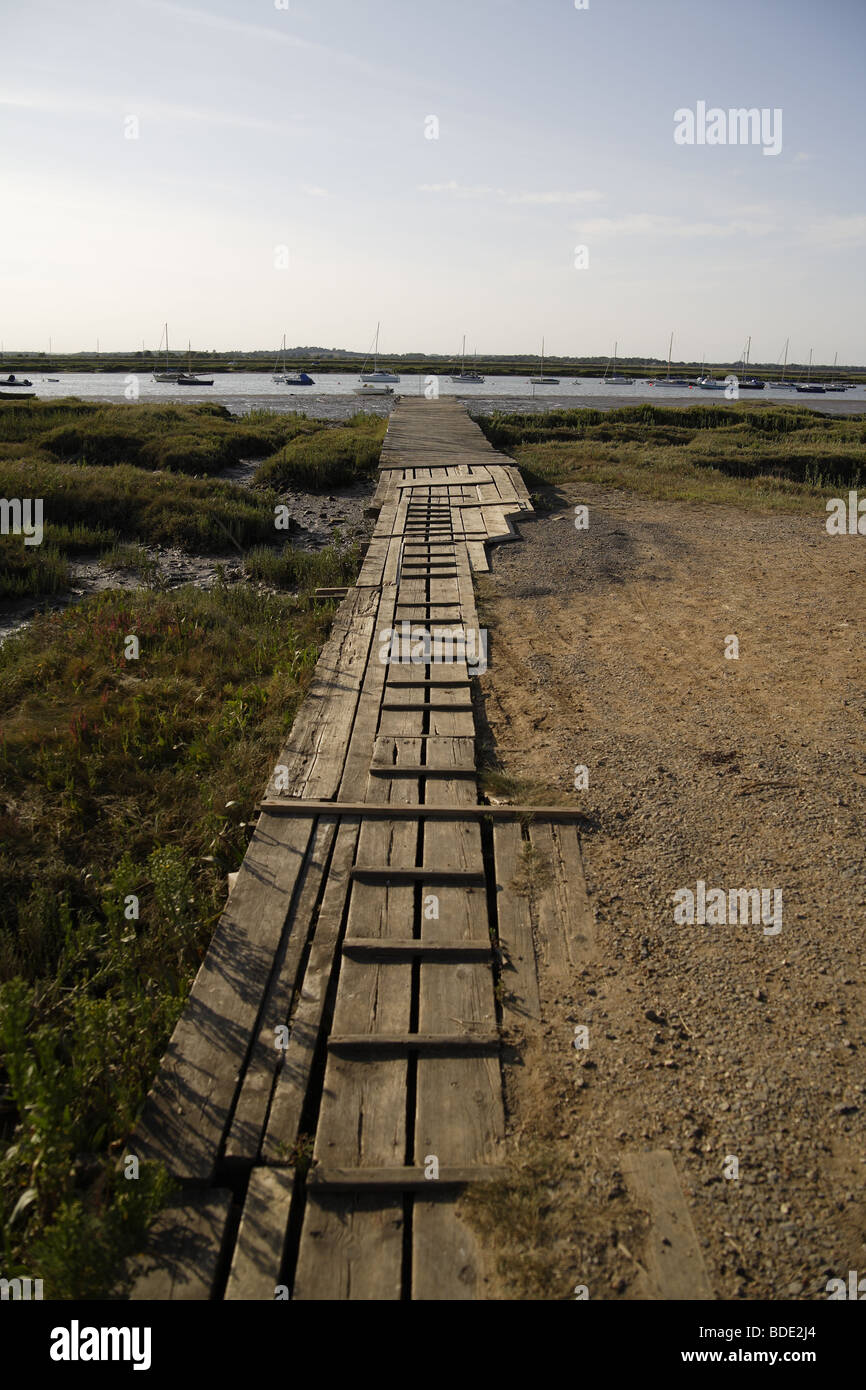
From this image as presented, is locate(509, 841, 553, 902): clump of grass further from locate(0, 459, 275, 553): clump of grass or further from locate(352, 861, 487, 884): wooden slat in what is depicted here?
locate(0, 459, 275, 553): clump of grass

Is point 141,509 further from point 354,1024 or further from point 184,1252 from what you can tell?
point 184,1252

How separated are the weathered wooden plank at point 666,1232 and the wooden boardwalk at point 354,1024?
497 mm

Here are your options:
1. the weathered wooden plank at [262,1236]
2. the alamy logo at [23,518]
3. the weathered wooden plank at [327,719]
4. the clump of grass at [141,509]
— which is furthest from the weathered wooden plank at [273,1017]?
the alamy logo at [23,518]

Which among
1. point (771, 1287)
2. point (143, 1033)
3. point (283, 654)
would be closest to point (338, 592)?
point (283, 654)

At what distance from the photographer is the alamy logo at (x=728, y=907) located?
416 centimetres

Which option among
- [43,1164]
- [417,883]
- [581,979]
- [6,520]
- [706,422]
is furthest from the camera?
[706,422]

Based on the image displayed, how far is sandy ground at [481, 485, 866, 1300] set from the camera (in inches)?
108

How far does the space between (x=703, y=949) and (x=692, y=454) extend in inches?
697

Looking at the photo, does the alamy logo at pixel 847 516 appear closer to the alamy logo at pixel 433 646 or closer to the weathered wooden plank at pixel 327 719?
the alamy logo at pixel 433 646

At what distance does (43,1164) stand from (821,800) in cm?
446
